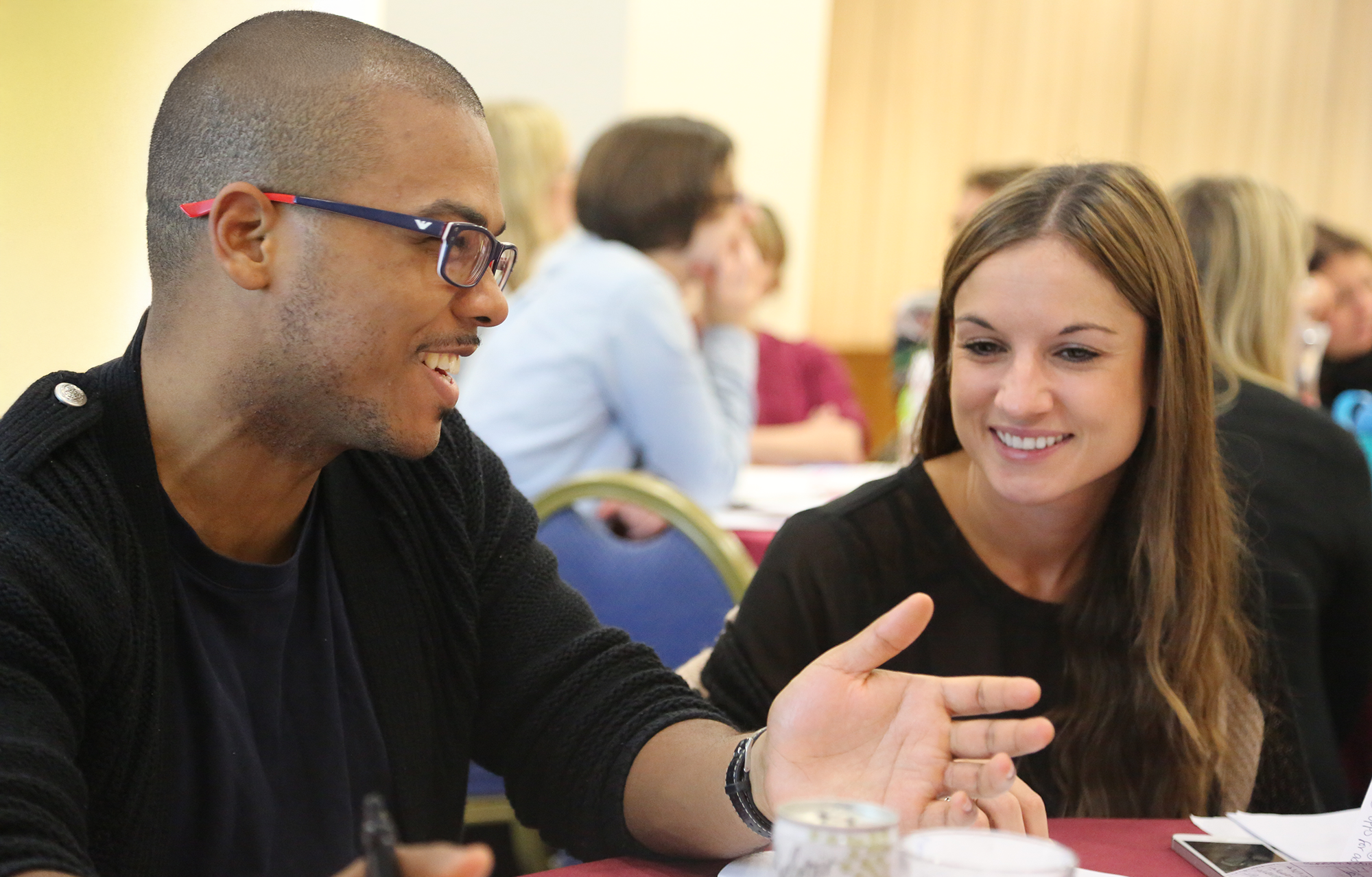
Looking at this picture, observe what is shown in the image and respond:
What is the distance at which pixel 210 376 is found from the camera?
3.81 feet

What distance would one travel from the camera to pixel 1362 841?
1113mm

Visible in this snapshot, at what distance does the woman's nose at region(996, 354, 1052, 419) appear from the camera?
150cm

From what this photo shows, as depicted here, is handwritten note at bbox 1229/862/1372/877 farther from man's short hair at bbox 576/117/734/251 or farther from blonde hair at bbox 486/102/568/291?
blonde hair at bbox 486/102/568/291

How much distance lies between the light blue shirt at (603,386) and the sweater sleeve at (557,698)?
1378 millimetres

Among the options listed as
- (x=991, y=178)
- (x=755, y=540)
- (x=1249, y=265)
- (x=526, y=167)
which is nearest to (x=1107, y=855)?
(x=755, y=540)

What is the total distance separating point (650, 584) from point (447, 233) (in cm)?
94

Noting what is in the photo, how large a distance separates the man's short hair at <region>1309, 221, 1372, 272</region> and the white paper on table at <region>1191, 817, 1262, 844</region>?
3735 mm

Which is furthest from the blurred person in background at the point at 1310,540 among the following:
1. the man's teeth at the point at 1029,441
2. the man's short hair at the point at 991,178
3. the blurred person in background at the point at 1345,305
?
the blurred person in background at the point at 1345,305

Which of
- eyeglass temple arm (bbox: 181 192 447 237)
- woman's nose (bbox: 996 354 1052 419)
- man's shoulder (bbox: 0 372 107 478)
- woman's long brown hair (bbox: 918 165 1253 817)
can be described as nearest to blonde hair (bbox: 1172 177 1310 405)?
woman's long brown hair (bbox: 918 165 1253 817)

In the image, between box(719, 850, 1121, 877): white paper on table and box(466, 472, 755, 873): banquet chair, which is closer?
box(719, 850, 1121, 877): white paper on table

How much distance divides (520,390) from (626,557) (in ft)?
2.94

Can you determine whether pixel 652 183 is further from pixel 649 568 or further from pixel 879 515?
pixel 879 515

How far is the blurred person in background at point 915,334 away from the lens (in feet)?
10.4

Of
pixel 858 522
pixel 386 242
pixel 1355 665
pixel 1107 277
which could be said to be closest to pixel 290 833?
pixel 386 242
